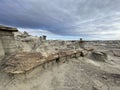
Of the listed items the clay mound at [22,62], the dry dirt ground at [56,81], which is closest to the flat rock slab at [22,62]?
the clay mound at [22,62]

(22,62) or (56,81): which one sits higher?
(22,62)

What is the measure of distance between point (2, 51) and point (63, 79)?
8.36ft

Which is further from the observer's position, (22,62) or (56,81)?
(56,81)

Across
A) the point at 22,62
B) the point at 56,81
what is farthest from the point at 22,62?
the point at 56,81

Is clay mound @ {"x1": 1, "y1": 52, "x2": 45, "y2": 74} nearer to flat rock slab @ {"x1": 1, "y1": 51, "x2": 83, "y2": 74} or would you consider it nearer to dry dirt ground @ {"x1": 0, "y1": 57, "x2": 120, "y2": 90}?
flat rock slab @ {"x1": 1, "y1": 51, "x2": 83, "y2": 74}

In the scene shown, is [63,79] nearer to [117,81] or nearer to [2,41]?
[117,81]

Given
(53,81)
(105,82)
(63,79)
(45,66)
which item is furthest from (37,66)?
(105,82)

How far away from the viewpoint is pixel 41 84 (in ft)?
11.1

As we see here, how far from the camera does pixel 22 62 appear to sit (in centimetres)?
332

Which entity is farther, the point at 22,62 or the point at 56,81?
the point at 56,81

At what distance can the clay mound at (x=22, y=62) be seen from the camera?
3117mm

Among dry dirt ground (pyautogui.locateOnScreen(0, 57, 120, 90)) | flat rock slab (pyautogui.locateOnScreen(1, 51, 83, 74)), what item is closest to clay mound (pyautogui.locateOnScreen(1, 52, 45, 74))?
flat rock slab (pyautogui.locateOnScreen(1, 51, 83, 74))

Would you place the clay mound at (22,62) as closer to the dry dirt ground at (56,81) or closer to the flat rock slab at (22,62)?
the flat rock slab at (22,62)

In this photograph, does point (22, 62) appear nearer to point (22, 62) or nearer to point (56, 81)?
point (22, 62)
